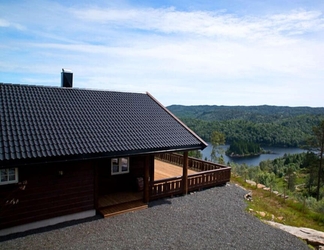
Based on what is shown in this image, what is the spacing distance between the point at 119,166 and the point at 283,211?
7.31 metres

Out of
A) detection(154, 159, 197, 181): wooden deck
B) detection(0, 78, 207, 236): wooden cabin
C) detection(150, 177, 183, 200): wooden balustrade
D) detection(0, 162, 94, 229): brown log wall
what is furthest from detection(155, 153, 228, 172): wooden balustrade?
detection(0, 162, 94, 229): brown log wall

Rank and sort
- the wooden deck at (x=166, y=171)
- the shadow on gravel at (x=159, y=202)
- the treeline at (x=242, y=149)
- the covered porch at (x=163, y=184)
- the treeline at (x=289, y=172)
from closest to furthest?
1. the covered porch at (x=163, y=184)
2. the shadow on gravel at (x=159, y=202)
3. the wooden deck at (x=166, y=171)
4. the treeline at (x=289, y=172)
5. the treeline at (x=242, y=149)

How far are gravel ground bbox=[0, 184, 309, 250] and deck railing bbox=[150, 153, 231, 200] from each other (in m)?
0.67

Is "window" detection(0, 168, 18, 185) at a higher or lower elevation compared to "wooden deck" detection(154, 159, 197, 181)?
higher

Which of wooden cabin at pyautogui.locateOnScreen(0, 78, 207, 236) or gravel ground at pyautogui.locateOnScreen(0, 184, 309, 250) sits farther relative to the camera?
wooden cabin at pyautogui.locateOnScreen(0, 78, 207, 236)

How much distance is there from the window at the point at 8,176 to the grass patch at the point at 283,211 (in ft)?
26.8

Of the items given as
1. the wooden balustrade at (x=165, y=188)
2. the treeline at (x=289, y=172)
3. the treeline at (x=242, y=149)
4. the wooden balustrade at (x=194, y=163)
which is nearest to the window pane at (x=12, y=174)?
the wooden balustrade at (x=165, y=188)

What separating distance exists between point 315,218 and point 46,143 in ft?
35.6

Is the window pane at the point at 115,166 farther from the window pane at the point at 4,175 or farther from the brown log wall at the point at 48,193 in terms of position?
the window pane at the point at 4,175

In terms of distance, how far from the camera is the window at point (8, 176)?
23.5ft

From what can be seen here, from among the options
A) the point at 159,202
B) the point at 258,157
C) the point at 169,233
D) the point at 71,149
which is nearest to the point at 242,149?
the point at 258,157

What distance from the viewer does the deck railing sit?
1054 centimetres

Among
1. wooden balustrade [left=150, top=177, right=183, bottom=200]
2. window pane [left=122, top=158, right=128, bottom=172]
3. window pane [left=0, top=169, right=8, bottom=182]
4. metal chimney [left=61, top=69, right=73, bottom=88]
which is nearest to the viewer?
window pane [left=0, top=169, right=8, bottom=182]

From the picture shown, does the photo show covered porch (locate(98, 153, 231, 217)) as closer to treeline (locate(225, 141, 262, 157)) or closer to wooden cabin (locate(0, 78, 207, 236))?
wooden cabin (locate(0, 78, 207, 236))
